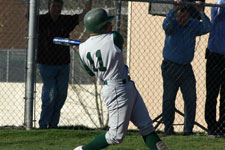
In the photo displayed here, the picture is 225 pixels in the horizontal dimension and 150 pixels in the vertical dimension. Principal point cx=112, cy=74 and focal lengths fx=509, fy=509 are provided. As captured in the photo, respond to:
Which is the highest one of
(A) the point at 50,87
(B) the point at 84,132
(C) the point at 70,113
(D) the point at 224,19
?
(D) the point at 224,19

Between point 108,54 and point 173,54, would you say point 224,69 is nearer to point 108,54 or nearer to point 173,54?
point 173,54

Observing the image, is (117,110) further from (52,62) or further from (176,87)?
(52,62)

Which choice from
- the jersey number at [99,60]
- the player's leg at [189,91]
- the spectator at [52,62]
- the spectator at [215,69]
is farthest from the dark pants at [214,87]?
the jersey number at [99,60]

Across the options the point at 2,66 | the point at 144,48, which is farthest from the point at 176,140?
the point at 2,66

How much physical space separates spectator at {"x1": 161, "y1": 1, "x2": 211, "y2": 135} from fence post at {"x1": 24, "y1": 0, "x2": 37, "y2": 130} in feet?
6.44

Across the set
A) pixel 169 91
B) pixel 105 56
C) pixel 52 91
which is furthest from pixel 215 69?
pixel 105 56

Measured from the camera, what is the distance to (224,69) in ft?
24.3

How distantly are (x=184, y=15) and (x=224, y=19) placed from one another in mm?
624

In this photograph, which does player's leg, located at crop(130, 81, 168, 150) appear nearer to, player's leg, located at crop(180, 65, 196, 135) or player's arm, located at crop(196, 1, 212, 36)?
player's leg, located at crop(180, 65, 196, 135)

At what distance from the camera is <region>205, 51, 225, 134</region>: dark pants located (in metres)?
7.39

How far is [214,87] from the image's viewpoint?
24.5 ft

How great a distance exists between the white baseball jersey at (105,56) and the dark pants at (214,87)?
241cm

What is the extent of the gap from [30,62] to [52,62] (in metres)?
0.33

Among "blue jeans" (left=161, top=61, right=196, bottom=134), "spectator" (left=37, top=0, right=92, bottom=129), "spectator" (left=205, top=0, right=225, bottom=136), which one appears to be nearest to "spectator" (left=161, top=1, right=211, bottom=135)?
"blue jeans" (left=161, top=61, right=196, bottom=134)
